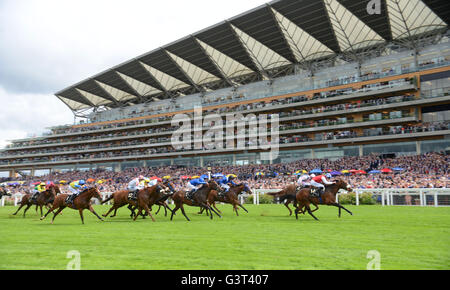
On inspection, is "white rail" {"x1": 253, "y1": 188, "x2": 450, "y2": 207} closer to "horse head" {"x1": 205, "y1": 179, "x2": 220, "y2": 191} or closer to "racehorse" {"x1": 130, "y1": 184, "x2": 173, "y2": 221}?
"horse head" {"x1": 205, "y1": 179, "x2": 220, "y2": 191}

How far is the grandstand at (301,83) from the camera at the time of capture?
37.9 metres

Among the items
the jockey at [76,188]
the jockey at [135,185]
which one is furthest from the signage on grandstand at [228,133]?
the jockey at [76,188]

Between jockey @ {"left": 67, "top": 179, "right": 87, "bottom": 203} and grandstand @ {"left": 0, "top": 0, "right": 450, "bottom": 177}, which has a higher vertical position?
grandstand @ {"left": 0, "top": 0, "right": 450, "bottom": 177}

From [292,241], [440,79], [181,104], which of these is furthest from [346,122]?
[292,241]

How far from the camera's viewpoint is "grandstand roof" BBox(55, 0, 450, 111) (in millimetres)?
38250

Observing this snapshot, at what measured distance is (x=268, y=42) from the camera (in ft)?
146

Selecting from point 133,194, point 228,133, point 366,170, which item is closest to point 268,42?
point 228,133

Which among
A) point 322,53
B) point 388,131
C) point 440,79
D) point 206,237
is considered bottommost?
point 206,237

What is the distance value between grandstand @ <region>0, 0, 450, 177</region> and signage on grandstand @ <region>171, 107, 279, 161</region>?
0.69 metres

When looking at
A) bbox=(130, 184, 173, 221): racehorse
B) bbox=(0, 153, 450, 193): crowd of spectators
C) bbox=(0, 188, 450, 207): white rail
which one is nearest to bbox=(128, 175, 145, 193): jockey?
bbox=(130, 184, 173, 221): racehorse

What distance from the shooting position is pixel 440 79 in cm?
3722

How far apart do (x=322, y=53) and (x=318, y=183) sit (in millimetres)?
39146

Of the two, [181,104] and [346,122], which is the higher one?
[181,104]
